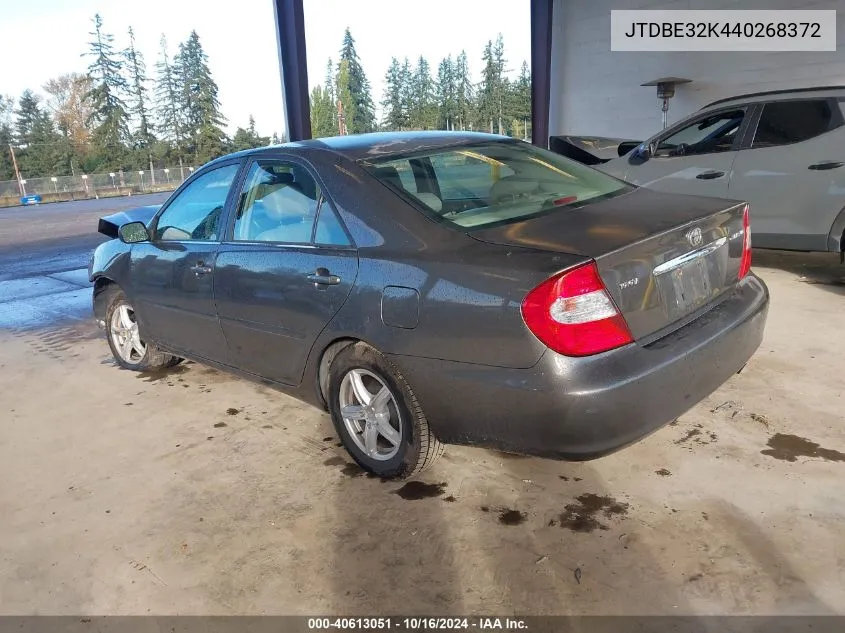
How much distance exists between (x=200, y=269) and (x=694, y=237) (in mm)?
2530

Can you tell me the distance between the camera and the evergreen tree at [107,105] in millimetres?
54688

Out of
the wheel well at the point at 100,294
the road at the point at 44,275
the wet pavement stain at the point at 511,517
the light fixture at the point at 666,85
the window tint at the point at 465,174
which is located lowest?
the wet pavement stain at the point at 511,517

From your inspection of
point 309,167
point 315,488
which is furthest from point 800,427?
point 309,167

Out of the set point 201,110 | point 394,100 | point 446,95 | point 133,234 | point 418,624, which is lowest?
point 418,624

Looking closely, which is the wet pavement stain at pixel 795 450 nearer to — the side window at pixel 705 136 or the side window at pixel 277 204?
the side window at pixel 277 204

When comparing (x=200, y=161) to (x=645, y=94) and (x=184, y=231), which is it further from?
(x=184, y=231)

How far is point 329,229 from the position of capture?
2920 mm

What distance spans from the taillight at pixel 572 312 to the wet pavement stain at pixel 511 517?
75 centimetres

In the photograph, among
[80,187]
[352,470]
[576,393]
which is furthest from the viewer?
[80,187]

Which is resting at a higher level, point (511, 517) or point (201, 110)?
point (201, 110)

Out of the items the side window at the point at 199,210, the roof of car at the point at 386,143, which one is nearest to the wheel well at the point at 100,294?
the side window at the point at 199,210

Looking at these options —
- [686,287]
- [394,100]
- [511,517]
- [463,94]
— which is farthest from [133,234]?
[394,100]

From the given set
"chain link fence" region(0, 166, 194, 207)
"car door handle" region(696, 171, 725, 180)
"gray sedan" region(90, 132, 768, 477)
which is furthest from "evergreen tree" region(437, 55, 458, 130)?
"gray sedan" region(90, 132, 768, 477)

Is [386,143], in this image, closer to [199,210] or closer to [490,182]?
[490,182]
